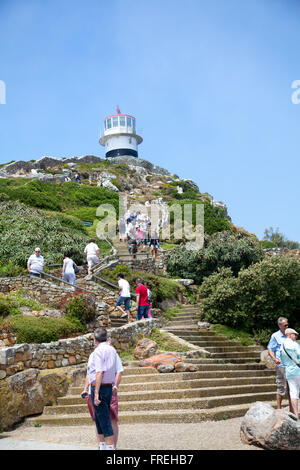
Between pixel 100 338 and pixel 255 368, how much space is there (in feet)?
23.0

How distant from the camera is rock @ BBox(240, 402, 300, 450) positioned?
5.57 metres

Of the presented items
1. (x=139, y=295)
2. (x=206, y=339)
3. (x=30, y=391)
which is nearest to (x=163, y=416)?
(x=30, y=391)

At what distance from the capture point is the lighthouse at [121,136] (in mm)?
76250

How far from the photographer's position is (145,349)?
1101 cm

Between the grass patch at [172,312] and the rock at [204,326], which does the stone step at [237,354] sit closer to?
the rock at [204,326]

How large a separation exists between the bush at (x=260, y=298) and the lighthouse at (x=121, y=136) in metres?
62.7

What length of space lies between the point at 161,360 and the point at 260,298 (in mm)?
5805

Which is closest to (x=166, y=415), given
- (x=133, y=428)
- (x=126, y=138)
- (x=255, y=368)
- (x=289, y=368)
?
(x=133, y=428)

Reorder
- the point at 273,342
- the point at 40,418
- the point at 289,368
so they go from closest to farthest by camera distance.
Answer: the point at 289,368, the point at 273,342, the point at 40,418

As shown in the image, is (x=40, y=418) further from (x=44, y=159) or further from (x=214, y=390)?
(x=44, y=159)

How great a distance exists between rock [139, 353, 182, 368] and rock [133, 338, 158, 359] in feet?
1.80

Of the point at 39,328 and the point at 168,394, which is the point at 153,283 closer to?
the point at 39,328

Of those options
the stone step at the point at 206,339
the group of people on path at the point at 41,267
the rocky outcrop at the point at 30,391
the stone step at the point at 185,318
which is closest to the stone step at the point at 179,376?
the rocky outcrop at the point at 30,391

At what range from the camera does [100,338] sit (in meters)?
5.55
